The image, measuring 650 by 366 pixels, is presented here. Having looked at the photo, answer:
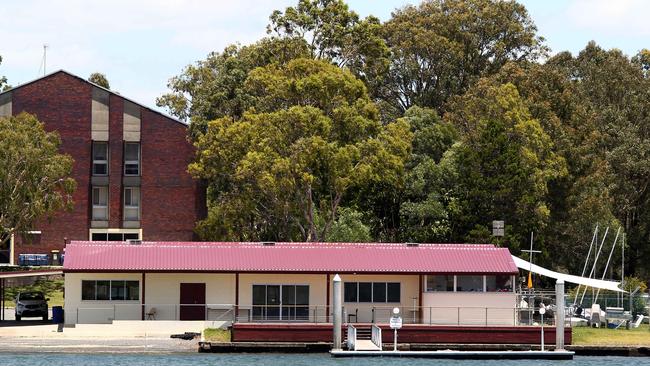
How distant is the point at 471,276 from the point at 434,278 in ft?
6.22

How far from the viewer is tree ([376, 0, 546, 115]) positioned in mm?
122312

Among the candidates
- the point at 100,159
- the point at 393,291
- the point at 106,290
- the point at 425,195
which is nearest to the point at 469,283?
the point at 393,291

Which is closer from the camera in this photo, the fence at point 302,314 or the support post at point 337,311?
the support post at point 337,311

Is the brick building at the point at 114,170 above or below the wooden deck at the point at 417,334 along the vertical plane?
above

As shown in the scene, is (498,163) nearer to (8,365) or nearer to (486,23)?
(486,23)

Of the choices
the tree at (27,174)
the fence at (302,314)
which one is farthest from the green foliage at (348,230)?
the fence at (302,314)

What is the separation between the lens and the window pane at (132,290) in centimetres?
7281

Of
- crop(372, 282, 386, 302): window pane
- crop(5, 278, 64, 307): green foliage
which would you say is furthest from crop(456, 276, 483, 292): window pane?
crop(5, 278, 64, 307): green foliage

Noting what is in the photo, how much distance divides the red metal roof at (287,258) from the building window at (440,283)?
1.49ft

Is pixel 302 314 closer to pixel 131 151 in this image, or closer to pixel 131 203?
pixel 131 203

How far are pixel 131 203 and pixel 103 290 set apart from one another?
3413 cm

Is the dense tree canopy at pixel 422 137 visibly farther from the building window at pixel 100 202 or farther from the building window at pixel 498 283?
the building window at pixel 498 283

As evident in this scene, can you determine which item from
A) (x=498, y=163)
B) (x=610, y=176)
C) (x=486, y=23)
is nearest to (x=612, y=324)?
(x=498, y=163)

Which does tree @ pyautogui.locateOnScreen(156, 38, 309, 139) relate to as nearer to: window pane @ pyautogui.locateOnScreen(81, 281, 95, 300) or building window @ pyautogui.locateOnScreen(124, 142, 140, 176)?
building window @ pyautogui.locateOnScreen(124, 142, 140, 176)
